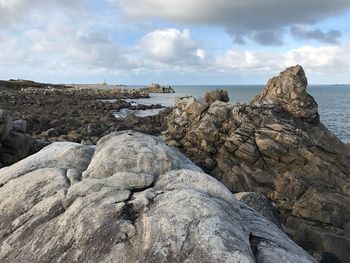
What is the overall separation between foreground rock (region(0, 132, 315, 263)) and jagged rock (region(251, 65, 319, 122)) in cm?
2137

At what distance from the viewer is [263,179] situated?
2608 cm

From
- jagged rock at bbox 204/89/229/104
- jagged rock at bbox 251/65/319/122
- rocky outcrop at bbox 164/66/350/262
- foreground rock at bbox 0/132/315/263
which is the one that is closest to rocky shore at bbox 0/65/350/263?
foreground rock at bbox 0/132/315/263

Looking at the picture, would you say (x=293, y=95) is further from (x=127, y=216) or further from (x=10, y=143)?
(x=127, y=216)

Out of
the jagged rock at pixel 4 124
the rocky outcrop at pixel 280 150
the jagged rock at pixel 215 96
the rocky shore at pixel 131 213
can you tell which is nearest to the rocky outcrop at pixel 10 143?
the jagged rock at pixel 4 124

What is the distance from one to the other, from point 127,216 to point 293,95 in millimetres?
25219

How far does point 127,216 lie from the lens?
8.07m

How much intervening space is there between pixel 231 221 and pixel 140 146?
331 centimetres

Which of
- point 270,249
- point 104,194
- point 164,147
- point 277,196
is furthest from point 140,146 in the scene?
point 277,196

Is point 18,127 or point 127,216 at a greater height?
point 127,216

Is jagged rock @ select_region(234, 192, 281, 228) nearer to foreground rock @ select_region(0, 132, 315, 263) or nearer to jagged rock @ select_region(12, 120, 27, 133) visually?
foreground rock @ select_region(0, 132, 315, 263)

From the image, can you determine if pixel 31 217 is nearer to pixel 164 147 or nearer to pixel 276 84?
pixel 164 147

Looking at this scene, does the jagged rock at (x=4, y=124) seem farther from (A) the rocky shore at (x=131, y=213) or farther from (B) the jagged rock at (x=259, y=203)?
(B) the jagged rock at (x=259, y=203)

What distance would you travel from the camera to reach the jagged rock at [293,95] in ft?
99.7

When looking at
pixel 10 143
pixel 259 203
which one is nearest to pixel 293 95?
pixel 259 203
